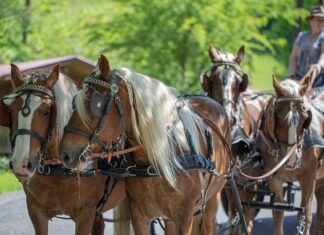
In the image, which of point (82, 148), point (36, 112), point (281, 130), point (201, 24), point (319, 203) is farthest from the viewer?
point (201, 24)

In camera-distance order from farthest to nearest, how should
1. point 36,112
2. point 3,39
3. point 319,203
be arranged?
point 3,39 → point 319,203 → point 36,112

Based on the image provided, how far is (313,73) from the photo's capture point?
783cm

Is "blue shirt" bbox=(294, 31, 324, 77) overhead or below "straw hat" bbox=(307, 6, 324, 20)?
below

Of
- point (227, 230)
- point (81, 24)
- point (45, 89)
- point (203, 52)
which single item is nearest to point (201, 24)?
point (203, 52)

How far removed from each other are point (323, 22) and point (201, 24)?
8.69 meters

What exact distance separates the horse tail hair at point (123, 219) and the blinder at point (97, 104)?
4.89ft

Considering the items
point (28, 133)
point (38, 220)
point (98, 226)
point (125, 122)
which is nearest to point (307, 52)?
point (98, 226)

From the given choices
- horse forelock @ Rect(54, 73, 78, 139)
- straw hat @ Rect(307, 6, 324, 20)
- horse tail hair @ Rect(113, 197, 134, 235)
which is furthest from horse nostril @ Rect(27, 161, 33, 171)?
straw hat @ Rect(307, 6, 324, 20)

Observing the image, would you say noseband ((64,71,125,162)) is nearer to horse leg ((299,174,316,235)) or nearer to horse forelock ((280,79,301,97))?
horse forelock ((280,79,301,97))

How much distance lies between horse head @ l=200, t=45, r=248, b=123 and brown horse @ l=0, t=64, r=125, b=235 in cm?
208

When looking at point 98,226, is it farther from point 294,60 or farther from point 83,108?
point 294,60

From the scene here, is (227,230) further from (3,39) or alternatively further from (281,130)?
(3,39)

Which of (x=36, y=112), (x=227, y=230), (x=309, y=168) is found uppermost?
(x=36, y=112)

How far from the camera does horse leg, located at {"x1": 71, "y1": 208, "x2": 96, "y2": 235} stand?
540cm
